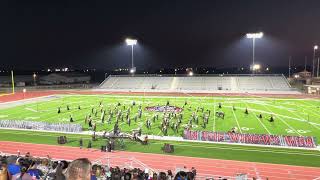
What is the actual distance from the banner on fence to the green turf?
2.65 feet

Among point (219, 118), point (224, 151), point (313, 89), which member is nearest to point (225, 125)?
point (219, 118)

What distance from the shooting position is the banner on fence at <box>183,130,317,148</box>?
2269 centimetres

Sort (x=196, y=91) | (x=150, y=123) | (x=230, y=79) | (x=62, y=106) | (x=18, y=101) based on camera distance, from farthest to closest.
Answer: (x=230, y=79), (x=196, y=91), (x=18, y=101), (x=62, y=106), (x=150, y=123)

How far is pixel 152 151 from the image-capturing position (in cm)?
2181

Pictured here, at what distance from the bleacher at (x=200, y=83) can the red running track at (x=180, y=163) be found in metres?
46.6

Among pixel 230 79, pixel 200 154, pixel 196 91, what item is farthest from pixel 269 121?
pixel 230 79

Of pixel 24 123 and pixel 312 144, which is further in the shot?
pixel 24 123

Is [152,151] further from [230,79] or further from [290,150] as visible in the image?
[230,79]

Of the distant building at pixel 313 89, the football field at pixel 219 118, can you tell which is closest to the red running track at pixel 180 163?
the football field at pixel 219 118

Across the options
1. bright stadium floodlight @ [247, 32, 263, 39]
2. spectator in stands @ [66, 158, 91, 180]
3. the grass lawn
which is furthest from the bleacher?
spectator in stands @ [66, 158, 91, 180]

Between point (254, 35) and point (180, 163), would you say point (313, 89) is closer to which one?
point (254, 35)

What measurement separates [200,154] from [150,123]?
395 inches

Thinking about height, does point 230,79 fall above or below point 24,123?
above

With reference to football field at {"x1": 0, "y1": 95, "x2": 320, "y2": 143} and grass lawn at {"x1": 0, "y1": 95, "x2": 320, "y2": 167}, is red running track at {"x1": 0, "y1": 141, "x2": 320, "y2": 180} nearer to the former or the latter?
grass lawn at {"x1": 0, "y1": 95, "x2": 320, "y2": 167}
